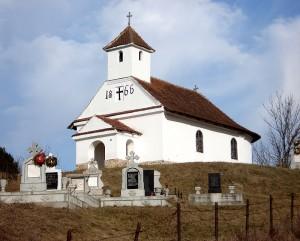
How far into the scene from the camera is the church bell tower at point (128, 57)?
48.9 m

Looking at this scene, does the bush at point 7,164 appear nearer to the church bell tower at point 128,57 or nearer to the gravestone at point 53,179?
the church bell tower at point 128,57

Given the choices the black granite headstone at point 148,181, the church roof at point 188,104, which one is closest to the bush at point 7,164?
the church roof at point 188,104

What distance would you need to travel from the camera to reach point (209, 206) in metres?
29.1

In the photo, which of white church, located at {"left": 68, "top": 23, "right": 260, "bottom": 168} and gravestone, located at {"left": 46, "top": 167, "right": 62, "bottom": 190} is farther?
white church, located at {"left": 68, "top": 23, "right": 260, "bottom": 168}

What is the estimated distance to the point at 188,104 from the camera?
165 ft

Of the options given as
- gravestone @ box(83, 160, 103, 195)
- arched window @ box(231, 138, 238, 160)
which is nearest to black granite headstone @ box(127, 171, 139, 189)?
gravestone @ box(83, 160, 103, 195)

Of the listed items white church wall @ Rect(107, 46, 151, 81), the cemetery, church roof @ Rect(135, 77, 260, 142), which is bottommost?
the cemetery

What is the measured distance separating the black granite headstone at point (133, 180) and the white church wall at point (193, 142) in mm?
15291

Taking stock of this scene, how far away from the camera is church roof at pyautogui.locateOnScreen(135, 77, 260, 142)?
156 ft

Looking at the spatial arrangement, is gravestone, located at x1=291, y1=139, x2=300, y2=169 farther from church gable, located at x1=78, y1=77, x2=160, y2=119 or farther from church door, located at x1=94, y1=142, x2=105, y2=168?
church door, located at x1=94, y1=142, x2=105, y2=168

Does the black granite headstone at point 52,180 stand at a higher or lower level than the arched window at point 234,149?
lower

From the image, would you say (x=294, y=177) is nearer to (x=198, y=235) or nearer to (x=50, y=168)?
(x=50, y=168)

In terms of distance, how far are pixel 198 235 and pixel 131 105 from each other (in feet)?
83.9

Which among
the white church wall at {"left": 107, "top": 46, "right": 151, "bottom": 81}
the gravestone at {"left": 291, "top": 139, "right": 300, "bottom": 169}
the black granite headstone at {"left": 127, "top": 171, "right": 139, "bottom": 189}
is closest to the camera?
the black granite headstone at {"left": 127, "top": 171, "right": 139, "bottom": 189}
